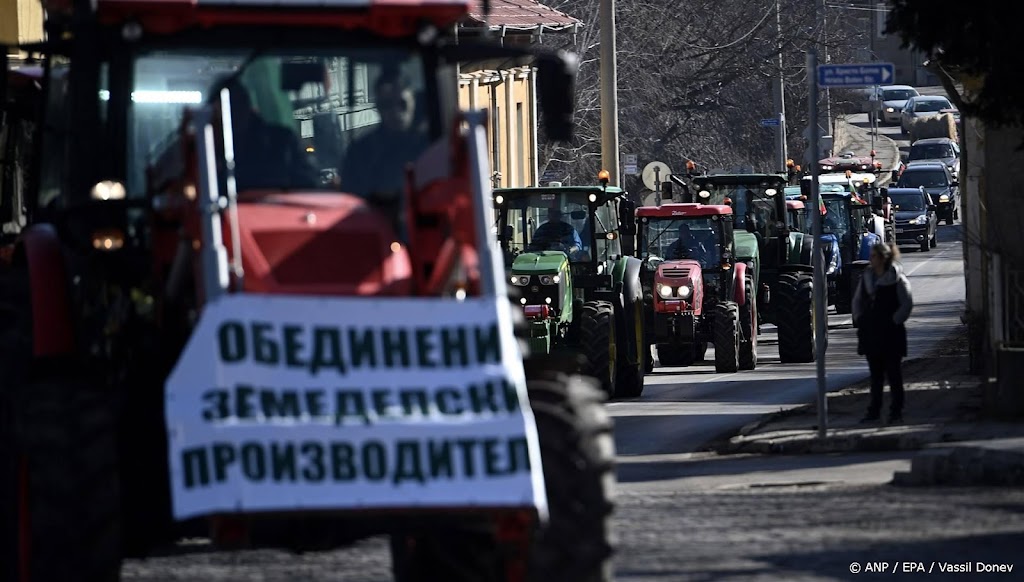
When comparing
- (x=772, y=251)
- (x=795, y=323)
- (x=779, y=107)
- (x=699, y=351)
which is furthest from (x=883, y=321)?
(x=779, y=107)

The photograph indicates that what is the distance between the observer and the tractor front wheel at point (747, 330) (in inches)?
1088

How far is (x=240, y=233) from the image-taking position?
771 centimetres

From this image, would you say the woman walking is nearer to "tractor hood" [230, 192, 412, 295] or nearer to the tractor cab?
Answer: the tractor cab

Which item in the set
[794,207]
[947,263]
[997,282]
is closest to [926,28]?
[997,282]

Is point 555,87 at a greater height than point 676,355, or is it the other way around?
point 555,87

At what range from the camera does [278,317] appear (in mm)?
7051

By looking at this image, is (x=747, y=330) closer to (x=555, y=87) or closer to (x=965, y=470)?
(x=965, y=470)

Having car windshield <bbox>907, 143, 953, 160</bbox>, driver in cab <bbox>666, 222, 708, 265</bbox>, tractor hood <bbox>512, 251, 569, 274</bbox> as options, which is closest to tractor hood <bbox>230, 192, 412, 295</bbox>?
tractor hood <bbox>512, 251, 569, 274</bbox>

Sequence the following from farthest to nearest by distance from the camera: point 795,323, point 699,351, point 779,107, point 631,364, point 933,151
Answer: point 933,151
point 779,107
point 699,351
point 795,323
point 631,364

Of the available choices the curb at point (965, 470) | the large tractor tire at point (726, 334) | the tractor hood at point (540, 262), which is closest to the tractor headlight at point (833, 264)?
the large tractor tire at point (726, 334)

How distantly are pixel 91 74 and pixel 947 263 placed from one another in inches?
1862

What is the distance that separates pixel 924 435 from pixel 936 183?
51548mm

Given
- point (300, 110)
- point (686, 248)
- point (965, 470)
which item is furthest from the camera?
point (686, 248)

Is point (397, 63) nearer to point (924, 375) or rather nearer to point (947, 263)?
point (924, 375)
